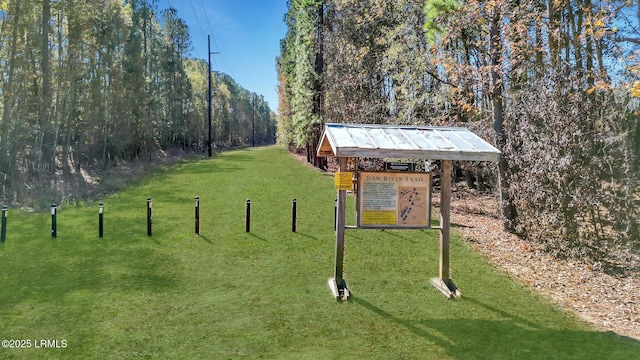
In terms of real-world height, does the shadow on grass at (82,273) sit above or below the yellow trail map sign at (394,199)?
below

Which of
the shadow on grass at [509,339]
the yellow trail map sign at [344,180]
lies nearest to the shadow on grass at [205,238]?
the yellow trail map sign at [344,180]

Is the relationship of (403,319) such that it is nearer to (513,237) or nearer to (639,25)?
(513,237)

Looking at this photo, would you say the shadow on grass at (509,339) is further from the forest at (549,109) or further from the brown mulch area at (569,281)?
the forest at (549,109)

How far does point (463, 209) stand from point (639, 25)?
23.6 feet

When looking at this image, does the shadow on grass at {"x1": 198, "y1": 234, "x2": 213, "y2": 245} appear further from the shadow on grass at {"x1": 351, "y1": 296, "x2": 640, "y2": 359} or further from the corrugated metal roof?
the shadow on grass at {"x1": 351, "y1": 296, "x2": 640, "y2": 359}

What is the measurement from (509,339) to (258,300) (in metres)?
3.66

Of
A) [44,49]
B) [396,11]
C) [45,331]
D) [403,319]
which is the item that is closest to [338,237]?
[403,319]

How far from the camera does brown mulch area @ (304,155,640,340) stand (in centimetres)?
578

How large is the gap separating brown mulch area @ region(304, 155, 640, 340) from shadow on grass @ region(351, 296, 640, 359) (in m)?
0.65

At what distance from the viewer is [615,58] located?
27.5 feet

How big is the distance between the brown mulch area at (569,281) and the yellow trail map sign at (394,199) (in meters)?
2.74

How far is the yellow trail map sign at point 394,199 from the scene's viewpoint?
6.25 meters

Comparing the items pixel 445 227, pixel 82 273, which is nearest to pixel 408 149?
pixel 445 227

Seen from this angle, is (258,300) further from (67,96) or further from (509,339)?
(67,96)
